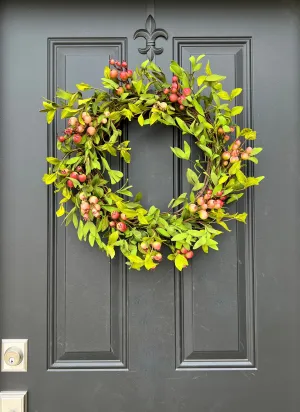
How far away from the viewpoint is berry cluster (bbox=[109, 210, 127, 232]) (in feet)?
3.34

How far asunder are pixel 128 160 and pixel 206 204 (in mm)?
242

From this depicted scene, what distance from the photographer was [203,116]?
40.3 inches

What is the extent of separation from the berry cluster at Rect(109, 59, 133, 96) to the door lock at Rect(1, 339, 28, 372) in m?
0.75

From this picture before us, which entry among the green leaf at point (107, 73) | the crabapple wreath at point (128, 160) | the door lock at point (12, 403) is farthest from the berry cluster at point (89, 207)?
the door lock at point (12, 403)

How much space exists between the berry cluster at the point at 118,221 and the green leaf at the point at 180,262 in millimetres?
159

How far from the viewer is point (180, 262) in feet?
3.38

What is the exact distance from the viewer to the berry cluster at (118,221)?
40.1 inches

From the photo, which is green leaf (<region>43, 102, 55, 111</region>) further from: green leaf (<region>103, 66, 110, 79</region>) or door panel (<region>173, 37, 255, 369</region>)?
door panel (<region>173, 37, 255, 369</region>)

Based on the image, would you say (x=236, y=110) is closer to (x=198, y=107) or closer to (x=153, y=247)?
(x=198, y=107)

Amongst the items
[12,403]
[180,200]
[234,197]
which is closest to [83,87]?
[180,200]

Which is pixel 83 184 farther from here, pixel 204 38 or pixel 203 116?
pixel 204 38

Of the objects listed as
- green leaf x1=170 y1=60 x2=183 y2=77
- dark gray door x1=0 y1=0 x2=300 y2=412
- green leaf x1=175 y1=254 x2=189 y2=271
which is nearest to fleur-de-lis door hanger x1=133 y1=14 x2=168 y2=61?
dark gray door x1=0 y1=0 x2=300 y2=412

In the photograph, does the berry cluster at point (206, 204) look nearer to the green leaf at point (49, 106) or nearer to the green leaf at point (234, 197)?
the green leaf at point (234, 197)

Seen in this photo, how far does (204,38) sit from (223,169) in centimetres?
40
